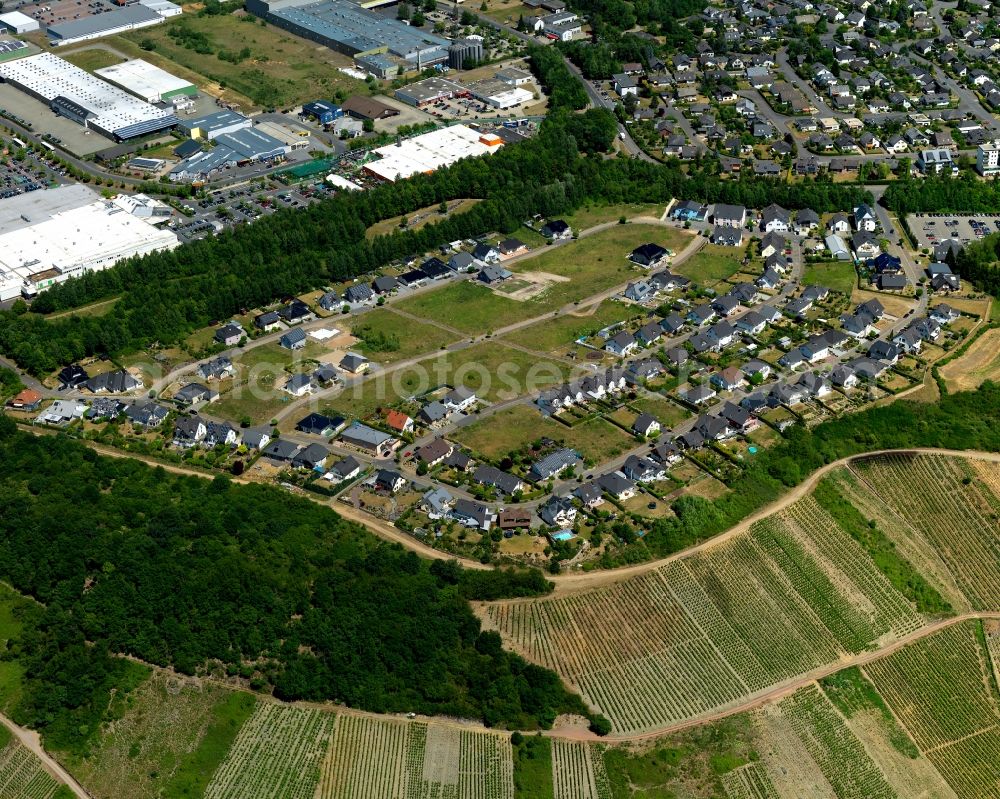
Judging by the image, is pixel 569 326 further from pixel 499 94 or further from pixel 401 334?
pixel 499 94

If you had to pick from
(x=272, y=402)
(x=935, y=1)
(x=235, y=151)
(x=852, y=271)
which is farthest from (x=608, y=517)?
(x=935, y=1)

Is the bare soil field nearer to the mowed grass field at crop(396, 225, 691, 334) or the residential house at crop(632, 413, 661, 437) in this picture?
the residential house at crop(632, 413, 661, 437)

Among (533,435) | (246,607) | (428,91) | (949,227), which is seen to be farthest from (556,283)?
(428,91)

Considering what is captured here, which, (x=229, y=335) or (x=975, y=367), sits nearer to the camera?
(x=975, y=367)

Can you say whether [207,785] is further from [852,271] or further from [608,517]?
[852,271]

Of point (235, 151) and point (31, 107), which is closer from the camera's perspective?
point (235, 151)
